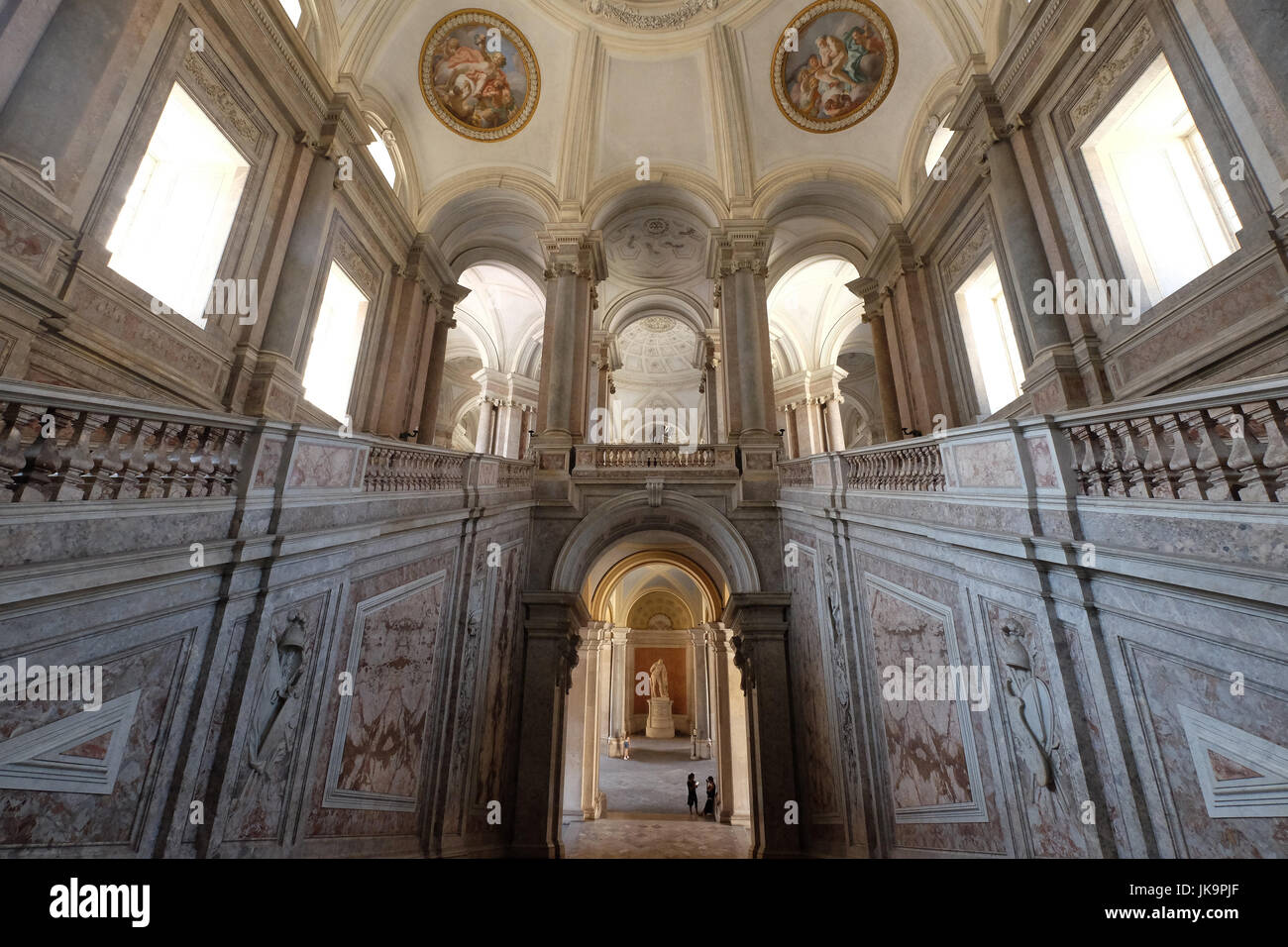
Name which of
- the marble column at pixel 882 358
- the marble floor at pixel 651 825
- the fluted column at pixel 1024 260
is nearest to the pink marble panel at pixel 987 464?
the fluted column at pixel 1024 260

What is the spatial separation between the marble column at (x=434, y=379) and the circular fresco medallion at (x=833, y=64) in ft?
30.7

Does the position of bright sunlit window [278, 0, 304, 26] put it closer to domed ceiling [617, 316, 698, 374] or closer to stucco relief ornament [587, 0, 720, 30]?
stucco relief ornament [587, 0, 720, 30]

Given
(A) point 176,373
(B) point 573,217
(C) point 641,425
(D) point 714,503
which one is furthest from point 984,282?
(C) point 641,425

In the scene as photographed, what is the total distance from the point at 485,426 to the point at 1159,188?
17320 millimetres

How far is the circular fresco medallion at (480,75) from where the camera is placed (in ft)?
35.7

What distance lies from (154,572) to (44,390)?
41.4 inches

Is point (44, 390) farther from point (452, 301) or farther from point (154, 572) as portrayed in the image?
point (452, 301)

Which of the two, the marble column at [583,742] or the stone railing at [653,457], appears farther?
the marble column at [583,742]

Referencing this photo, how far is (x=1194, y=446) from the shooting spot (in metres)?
2.79

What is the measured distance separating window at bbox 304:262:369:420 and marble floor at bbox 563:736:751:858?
30.2 ft

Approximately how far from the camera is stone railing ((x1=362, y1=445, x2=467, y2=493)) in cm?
509

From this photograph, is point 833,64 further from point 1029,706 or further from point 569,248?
point 1029,706

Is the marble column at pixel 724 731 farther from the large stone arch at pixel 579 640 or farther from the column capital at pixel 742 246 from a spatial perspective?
the column capital at pixel 742 246
